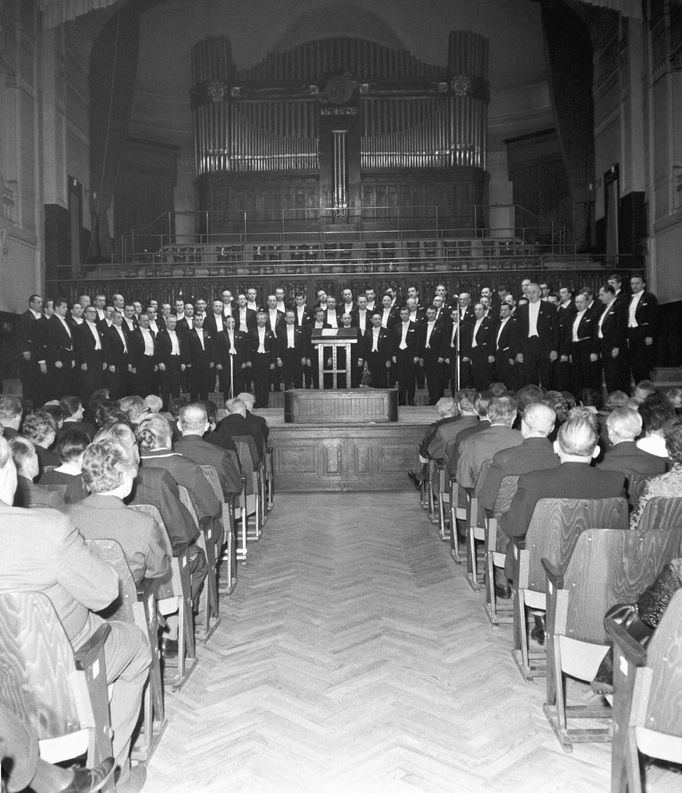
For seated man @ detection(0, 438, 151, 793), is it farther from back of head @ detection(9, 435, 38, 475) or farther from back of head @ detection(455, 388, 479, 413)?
back of head @ detection(455, 388, 479, 413)

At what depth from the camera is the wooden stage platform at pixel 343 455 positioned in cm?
684

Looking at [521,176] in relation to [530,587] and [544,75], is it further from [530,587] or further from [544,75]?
[530,587]

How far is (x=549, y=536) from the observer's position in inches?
103

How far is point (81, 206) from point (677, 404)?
11702 millimetres

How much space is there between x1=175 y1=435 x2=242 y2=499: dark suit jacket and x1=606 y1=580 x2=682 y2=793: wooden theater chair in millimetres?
2586

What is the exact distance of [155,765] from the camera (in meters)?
2.23

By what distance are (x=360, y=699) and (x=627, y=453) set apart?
1.64m

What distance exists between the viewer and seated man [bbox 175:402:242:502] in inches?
158

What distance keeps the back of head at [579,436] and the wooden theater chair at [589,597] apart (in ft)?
1.89

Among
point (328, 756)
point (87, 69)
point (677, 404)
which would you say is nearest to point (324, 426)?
point (677, 404)

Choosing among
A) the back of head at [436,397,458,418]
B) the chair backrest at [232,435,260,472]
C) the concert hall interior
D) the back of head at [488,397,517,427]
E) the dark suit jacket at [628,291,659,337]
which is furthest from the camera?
the dark suit jacket at [628,291,659,337]

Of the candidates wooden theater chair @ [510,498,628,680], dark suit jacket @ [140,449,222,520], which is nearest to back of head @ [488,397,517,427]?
wooden theater chair @ [510,498,628,680]

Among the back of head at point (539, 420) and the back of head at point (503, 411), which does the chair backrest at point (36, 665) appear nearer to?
the back of head at point (539, 420)

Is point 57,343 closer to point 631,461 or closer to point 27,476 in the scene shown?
point 27,476
